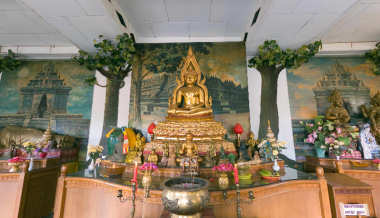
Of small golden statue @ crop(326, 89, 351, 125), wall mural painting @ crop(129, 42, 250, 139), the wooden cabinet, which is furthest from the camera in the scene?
wall mural painting @ crop(129, 42, 250, 139)

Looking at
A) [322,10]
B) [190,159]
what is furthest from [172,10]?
[190,159]

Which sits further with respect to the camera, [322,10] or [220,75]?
[220,75]

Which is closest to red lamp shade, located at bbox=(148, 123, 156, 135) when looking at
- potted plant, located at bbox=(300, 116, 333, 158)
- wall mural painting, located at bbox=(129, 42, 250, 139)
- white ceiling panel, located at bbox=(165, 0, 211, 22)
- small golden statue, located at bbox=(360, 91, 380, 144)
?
wall mural painting, located at bbox=(129, 42, 250, 139)

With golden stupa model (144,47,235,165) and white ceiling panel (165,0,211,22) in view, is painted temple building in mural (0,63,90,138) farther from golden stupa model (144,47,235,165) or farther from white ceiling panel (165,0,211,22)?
white ceiling panel (165,0,211,22)

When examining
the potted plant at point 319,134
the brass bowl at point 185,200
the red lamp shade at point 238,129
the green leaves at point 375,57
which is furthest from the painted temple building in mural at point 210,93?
the green leaves at point 375,57

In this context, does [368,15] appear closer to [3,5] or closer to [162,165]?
[162,165]

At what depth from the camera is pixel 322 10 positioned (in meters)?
3.22

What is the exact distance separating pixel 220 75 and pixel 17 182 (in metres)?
4.55

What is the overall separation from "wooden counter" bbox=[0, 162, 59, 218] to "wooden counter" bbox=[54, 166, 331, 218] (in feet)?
3.10

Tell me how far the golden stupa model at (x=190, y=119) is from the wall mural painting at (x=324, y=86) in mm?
2397

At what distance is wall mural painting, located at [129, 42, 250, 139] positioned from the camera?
442 centimetres

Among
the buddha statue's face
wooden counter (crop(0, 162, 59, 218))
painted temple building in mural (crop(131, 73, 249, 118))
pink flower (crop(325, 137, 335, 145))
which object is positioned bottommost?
wooden counter (crop(0, 162, 59, 218))

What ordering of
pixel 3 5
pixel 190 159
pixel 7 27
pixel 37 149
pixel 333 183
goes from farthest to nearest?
pixel 7 27, pixel 3 5, pixel 37 149, pixel 190 159, pixel 333 183

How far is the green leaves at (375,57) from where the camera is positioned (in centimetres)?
452
